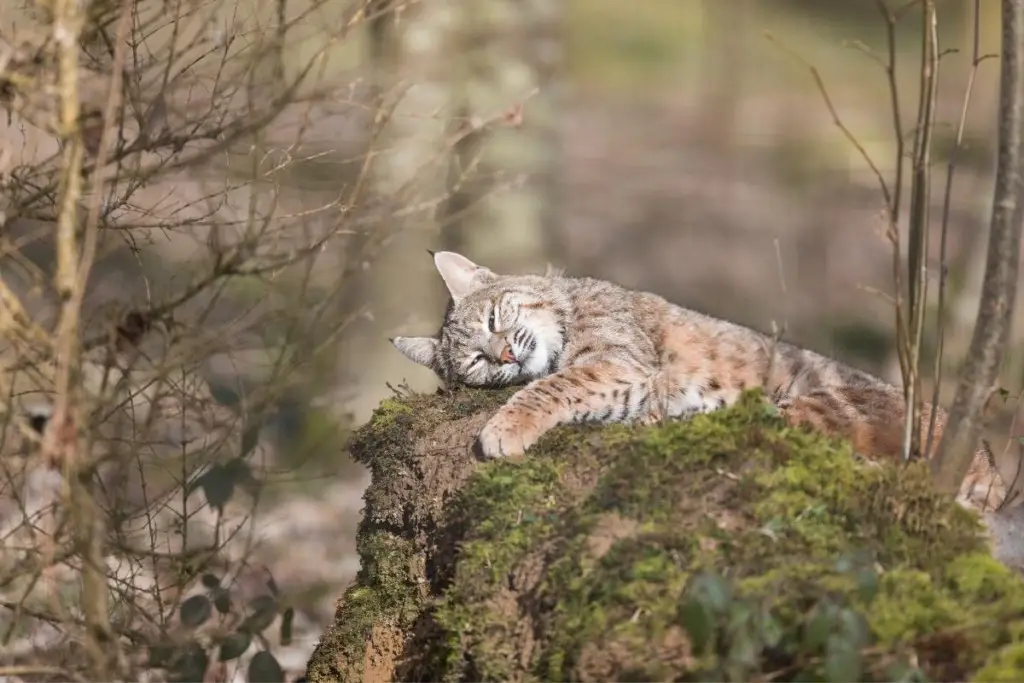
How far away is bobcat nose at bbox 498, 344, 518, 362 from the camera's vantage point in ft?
13.1

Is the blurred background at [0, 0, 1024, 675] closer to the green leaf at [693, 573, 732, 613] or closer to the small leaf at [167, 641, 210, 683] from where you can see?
the small leaf at [167, 641, 210, 683]

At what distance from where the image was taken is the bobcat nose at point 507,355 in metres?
3.98

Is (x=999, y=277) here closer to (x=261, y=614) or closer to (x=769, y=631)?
(x=769, y=631)

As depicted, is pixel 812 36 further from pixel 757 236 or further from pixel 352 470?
pixel 352 470

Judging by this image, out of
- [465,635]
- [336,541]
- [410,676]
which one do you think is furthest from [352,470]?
[465,635]

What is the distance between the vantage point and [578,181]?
36.0 feet

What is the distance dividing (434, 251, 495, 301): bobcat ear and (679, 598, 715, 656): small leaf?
278 centimetres

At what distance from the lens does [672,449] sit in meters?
2.53

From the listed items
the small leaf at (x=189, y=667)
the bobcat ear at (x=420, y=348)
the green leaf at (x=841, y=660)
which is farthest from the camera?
the bobcat ear at (x=420, y=348)

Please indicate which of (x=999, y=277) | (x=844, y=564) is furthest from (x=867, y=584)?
(x=999, y=277)

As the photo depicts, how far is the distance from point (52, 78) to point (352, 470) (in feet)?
17.8

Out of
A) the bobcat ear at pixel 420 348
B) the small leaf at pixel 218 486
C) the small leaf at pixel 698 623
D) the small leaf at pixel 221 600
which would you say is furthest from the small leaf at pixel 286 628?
the bobcat ear at pixel 420 348

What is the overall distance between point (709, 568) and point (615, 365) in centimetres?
166

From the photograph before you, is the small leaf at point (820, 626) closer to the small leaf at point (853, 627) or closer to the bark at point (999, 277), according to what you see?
the small leaf at point (853, 627)
